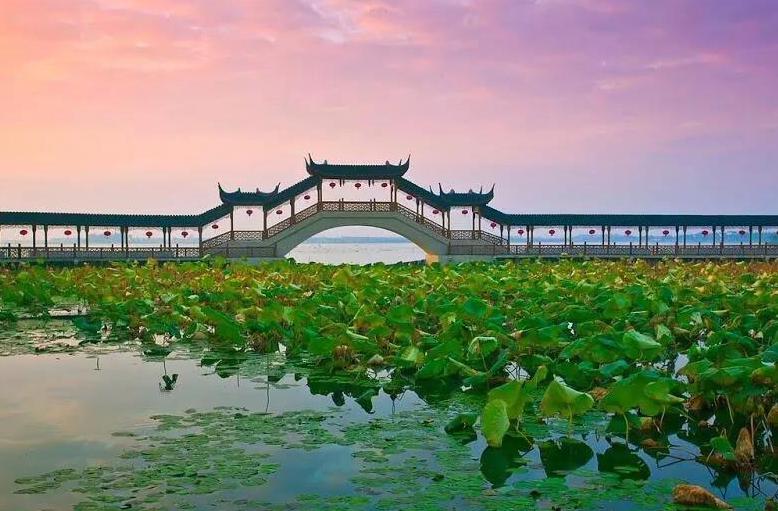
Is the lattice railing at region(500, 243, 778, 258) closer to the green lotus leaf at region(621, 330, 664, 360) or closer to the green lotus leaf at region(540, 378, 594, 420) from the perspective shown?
the green lotus leaf at region(621, 330, 664, 360)

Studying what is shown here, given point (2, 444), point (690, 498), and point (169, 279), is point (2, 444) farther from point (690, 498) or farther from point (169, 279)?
point (169, 279)

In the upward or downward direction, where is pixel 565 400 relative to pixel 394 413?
upward

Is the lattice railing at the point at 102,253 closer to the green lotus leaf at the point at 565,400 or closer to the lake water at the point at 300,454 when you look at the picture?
the lake water at the point at 300,454

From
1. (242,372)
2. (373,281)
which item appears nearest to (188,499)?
(242,372)

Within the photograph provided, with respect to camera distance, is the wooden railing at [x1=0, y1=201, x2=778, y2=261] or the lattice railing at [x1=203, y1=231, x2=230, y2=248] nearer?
the wooden railing at [x1=0, y1=201, x2=778, y2=261]

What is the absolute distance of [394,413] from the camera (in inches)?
224

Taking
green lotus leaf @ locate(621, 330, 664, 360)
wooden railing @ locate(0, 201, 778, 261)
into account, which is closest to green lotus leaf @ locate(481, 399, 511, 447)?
green lotus leaf @ locate(621, 330, 664, 360)

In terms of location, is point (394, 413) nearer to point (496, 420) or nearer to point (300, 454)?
point (300, 454)

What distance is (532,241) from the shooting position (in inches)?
1282

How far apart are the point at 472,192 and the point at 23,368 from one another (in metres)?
26.5

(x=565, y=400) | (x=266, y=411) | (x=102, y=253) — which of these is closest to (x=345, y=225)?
(x=102, y=253)

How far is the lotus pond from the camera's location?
3.98 metres

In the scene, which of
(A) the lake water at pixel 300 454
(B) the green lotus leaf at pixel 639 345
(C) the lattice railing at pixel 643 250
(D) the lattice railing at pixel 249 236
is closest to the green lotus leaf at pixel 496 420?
(A) the lake water at pixel 300 454

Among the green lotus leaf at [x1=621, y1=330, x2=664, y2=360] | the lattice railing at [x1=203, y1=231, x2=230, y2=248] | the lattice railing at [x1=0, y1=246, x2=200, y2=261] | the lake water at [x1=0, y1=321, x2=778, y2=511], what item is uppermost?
the lattice railing at [x1=203, y1=231, x2=230, y2=248]
